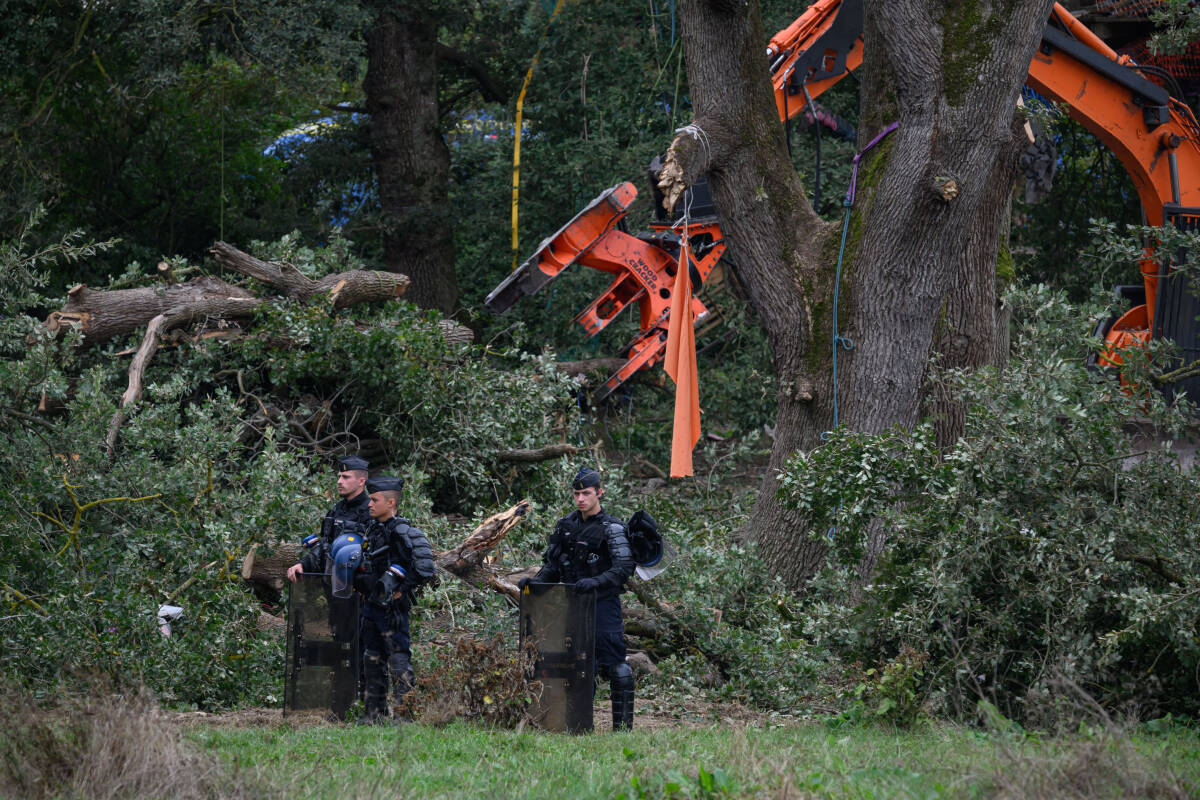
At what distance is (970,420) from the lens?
7.18 metres

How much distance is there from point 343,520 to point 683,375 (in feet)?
9.70

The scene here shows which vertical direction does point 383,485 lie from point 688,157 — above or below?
below

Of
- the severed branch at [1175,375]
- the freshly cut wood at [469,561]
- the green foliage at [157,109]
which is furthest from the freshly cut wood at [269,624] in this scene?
the green foliage at [157,109]

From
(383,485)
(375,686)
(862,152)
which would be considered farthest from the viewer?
(862,152)

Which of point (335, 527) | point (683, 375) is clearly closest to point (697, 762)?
point (335, 527)

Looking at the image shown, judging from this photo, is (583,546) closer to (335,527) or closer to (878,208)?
(335,527)

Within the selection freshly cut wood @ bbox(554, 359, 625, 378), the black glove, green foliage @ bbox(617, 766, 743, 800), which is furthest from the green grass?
freshly cut wood @ bbox(554, 359, 625, 378)

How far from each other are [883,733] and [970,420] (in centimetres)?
195

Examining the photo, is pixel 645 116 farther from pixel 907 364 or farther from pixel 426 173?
pixel 907 364

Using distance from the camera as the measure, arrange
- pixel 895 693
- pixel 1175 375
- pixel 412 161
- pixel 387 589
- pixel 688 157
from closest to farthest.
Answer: pixel 895 693 < pixel 387 589 < pixel 1175 375 < pixel 688 157 < pixel 412 161

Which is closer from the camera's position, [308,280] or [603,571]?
[603,571]

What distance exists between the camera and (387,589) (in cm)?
688

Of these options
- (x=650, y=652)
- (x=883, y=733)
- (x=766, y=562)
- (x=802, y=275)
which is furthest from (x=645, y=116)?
(x=883, y=733)

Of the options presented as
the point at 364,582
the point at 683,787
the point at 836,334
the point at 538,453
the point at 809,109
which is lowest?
the point at 683,787
